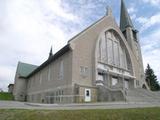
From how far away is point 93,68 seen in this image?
21828 millimetres

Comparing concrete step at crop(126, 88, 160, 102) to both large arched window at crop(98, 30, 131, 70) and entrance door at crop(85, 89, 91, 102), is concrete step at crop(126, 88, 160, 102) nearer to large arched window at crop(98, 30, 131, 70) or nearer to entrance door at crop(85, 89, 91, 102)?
entrance door at crop(85, 89, 91, 102)

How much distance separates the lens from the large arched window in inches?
1000

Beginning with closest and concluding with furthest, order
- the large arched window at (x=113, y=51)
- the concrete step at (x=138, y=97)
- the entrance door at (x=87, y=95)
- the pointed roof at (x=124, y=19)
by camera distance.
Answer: the concrete step at (x=138, y=97), the entrance door at (x=87, y=95), the large arched window at (x=113, y=51), the pointed roof at (x=124, y=19)

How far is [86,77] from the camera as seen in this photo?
817 inches

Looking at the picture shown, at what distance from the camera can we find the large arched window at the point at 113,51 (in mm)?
25392

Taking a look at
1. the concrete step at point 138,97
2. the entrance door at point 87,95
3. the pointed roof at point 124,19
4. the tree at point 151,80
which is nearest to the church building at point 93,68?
the entrance door at point 87,95

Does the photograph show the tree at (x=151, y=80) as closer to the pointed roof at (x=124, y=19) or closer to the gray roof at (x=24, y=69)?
the pointed roof at (x=124, y=19)

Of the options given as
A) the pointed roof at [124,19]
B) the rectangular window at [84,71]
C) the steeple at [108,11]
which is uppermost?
the pointed roof at [124,19]

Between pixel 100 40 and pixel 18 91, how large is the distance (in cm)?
2715

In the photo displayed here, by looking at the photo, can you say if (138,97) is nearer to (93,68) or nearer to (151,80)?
(93,68)

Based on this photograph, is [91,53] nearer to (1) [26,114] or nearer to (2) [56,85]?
(2) [56,85]

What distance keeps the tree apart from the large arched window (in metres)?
16.8

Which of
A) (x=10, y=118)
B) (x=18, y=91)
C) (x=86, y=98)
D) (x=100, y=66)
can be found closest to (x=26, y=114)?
(x=10, y=118)

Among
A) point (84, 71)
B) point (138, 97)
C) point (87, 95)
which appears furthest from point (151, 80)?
point (87, 95)
